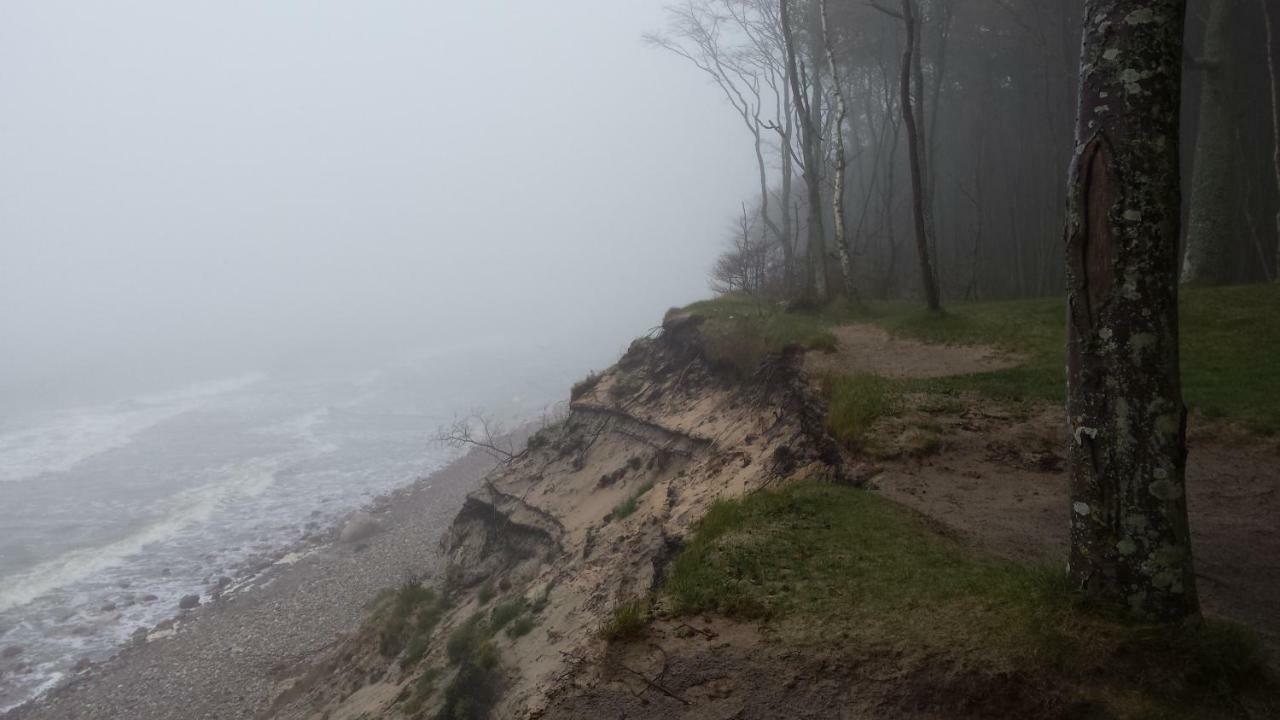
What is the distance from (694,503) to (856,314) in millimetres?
9014

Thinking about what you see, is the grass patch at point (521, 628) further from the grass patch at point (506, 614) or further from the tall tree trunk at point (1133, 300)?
the tall tree trunk at point (1133, 300)

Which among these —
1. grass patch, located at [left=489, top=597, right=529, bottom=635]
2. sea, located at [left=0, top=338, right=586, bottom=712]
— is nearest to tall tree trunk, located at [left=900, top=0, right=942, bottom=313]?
grass patch, located at [left=489, top=597, right=529, bottom=635]

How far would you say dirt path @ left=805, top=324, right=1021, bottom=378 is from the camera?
12.3 meters

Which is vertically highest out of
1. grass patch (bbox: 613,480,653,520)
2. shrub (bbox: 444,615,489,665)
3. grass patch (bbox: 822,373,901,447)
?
grass patch (bbox: 822,373,901,447)

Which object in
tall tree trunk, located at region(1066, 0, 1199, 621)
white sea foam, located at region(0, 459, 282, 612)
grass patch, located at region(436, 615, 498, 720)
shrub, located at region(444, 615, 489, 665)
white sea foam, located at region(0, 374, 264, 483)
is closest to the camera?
tall tree trunk, located at region(1066, 0, 1199, 621)

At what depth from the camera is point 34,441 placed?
4762 centimetres

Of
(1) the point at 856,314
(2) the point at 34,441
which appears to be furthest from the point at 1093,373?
(2) the point at 34,441

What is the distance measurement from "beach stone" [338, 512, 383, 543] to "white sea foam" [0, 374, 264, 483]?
24253 millimetres

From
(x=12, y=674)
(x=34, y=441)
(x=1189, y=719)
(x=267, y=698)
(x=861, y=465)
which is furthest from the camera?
(x=34, y=441)

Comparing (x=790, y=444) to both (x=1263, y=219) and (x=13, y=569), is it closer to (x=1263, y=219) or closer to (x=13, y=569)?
(x=1263, y=219)

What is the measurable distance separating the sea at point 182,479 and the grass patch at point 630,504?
57.0 feet

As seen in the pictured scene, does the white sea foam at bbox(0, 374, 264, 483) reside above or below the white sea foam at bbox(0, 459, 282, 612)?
above

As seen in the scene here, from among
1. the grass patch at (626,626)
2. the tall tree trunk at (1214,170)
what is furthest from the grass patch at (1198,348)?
the grass patch at (626,626)

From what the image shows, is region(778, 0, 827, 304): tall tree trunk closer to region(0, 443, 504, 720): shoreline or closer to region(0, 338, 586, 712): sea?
region(0, 443, 504, 720): shoreline
